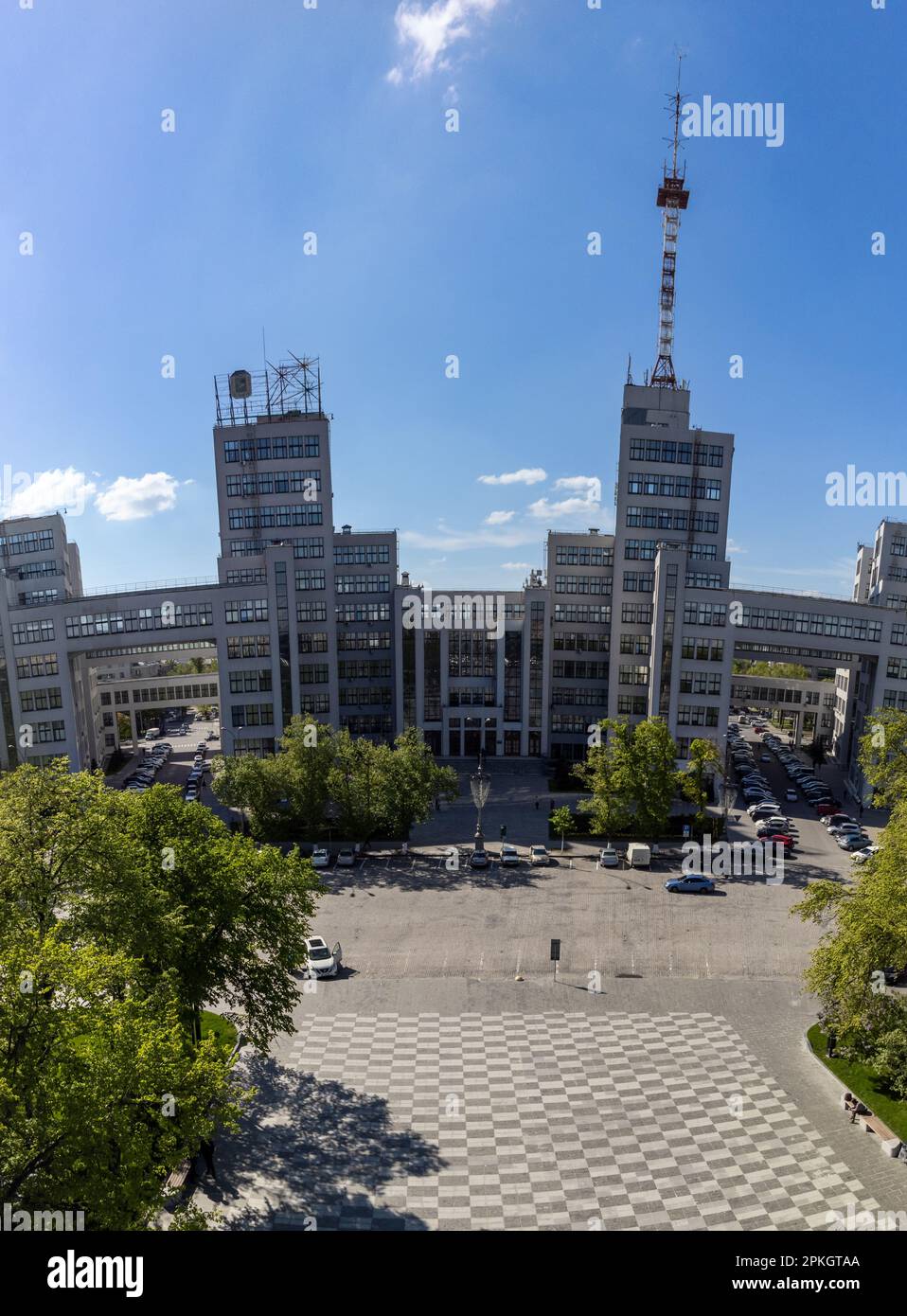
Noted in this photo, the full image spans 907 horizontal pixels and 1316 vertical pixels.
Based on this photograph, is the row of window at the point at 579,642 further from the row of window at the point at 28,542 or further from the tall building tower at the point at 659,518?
the row of window at the point at 28,542

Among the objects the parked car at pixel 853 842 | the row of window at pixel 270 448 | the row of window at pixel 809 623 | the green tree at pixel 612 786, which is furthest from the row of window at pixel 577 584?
the parked car at pixel 853 842

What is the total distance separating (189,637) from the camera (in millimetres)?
66000

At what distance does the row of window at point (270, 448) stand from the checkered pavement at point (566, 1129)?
55585mm

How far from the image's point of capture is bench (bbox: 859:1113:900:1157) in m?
23.3

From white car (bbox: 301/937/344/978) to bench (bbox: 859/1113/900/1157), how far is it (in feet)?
69.8

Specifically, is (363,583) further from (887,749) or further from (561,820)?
(887,749)

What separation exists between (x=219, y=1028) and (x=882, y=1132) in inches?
934

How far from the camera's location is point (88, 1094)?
15281mm

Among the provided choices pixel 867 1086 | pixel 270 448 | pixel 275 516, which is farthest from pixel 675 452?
pixel 867 1086

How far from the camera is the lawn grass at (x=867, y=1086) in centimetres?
2466

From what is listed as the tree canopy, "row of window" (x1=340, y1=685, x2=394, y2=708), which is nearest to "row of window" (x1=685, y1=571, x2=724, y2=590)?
the tree canopy

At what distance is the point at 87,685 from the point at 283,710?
2164cm
